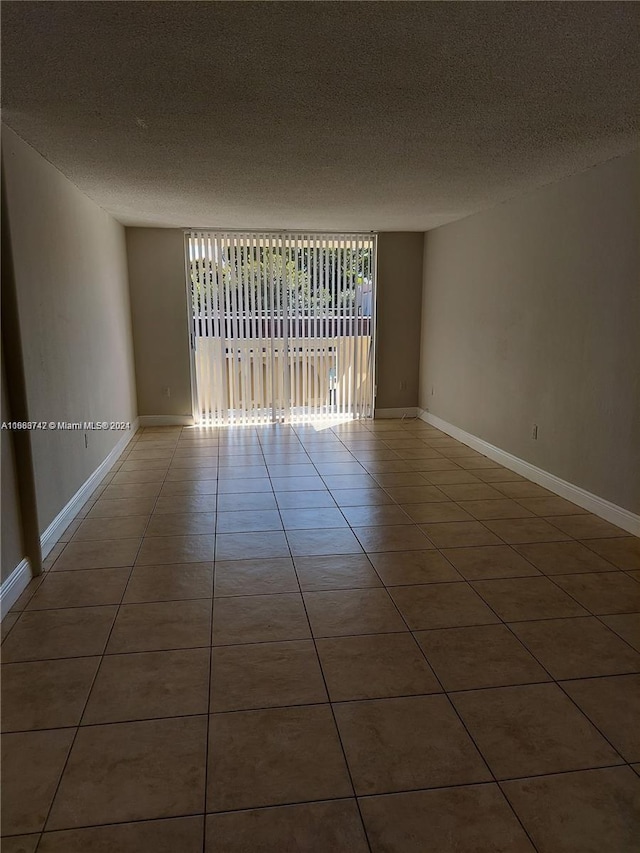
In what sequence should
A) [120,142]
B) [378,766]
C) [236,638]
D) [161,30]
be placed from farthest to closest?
[120,142] → [236,638] → [161,30] → [378,766]

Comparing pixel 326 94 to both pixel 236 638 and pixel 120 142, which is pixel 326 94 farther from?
pixel 236 638

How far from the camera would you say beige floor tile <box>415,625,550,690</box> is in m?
2.06

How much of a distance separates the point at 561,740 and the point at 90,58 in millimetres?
2832

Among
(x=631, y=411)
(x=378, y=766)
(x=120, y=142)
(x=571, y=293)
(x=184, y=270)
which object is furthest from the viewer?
(x=184, y=270)

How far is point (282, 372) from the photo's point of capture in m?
6.57

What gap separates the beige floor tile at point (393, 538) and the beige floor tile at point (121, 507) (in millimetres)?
1489

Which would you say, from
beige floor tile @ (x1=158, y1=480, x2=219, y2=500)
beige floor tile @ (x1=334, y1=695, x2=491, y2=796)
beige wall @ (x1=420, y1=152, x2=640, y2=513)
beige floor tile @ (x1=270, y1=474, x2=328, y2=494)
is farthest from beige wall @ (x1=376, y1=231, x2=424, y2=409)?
beige floor tile @ (x1=334, y1=695, x2=491, y2=796)

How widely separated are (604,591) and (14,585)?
280 cm

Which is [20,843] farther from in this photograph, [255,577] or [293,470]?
[293,470]

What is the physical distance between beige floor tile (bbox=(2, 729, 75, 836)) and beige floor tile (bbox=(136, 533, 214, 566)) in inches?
49.5

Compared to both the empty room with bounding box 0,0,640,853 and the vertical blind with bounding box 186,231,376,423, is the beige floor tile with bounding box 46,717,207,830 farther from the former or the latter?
the vertical blind with bounding box 186,231,376,423

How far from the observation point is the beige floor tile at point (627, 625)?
230 cm

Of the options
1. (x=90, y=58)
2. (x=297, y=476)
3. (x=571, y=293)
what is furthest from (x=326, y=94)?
(x=297, y=476)

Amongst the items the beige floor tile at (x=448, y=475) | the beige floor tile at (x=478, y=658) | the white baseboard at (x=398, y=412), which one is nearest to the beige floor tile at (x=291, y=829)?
the beige floor tile at (x=478, y=658)
